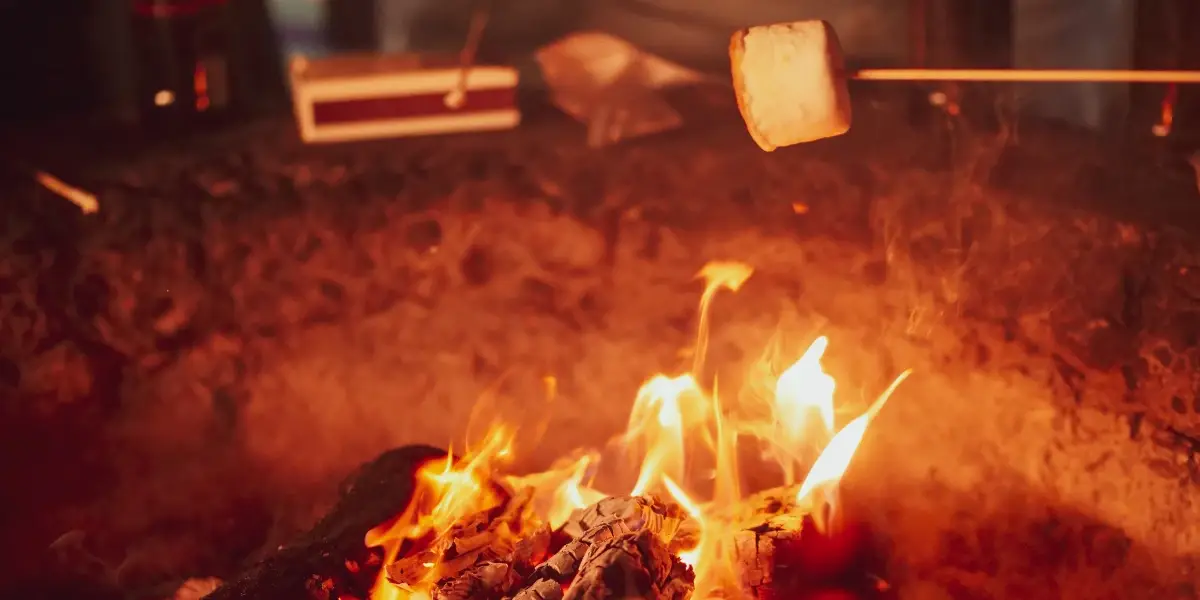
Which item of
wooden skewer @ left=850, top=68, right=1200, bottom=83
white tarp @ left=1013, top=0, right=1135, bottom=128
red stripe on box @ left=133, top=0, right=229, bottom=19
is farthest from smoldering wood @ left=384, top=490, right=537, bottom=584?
white tarp @ left=1013, top=0, right=1135, bottom=128

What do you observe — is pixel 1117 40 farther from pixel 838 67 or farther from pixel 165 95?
pixel 165 95

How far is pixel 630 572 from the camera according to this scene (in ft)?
5.71

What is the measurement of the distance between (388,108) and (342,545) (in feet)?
4.50

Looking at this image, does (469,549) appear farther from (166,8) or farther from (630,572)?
(166,8)

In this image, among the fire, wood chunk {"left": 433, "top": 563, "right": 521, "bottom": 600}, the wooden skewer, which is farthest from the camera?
the fire

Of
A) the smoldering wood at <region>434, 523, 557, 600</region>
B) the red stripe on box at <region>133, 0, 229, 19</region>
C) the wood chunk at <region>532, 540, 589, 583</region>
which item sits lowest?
the smoldering wood at <region>434, 523, 557, 600</region>

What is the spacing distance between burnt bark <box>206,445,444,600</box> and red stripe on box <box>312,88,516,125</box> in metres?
1.03

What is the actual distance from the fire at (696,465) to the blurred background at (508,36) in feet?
3.19

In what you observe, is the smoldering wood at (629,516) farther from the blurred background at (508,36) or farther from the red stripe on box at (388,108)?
the blurred background at (508,36)

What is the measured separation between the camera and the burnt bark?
1.88 metres

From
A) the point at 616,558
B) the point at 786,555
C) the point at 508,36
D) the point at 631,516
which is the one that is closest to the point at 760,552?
the point at 786,555

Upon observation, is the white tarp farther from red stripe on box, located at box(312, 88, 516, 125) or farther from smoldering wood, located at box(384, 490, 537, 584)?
smoldering wood, located at box(384, 490, 537, 584)

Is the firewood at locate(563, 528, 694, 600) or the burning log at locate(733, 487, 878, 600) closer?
the firewood at locate(563, 528, 694, 600)

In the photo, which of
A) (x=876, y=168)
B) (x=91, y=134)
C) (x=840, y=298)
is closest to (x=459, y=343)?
(x=840, y=298)
